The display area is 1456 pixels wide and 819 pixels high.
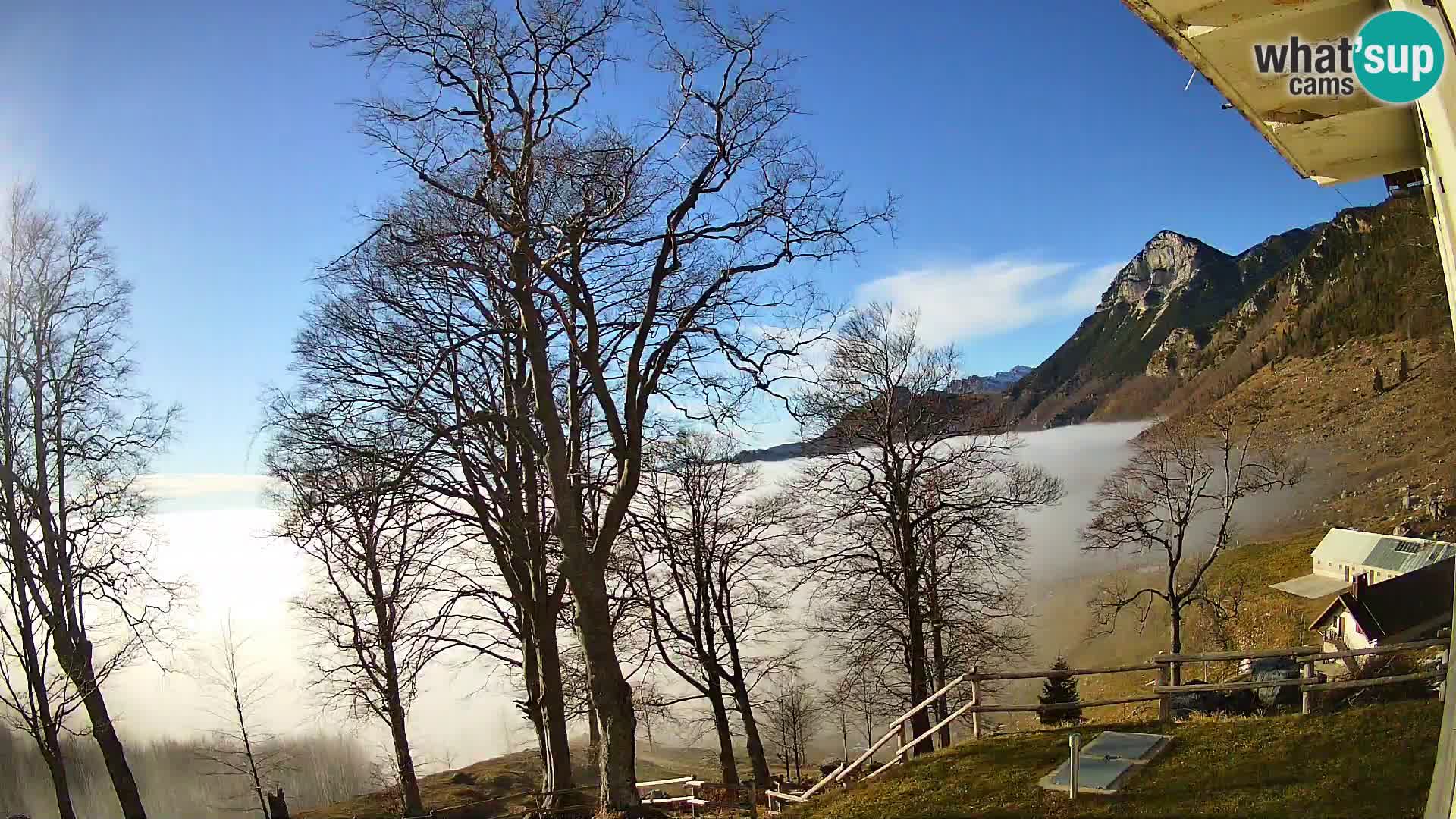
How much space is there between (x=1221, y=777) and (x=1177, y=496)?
16.1m

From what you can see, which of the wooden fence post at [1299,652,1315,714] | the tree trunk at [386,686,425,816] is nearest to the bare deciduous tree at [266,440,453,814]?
the tree trunk at [386,686,425,816]

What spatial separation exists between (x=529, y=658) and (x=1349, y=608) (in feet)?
65.2

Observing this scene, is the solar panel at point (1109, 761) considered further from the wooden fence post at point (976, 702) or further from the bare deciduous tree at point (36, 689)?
the bare deciduous tree at point (36, 689)

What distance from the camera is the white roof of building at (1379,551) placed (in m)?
21.8

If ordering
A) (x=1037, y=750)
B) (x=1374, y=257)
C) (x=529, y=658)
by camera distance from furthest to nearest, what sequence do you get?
1. (x=1374, y=257)
2. (x=529, y=658)
3. (x=1037, y=750)

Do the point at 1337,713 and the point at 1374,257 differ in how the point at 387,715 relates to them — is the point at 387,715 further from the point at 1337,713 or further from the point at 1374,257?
the point at 1374,257

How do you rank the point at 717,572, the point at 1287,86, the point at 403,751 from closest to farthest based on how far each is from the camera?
the point at 1287,86
the point at 403,751
the point at 717,572

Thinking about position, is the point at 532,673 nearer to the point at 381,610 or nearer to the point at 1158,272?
the point at 381,610

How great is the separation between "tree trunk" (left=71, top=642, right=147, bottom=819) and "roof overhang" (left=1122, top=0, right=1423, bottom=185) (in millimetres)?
17097

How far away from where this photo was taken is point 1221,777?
8.20m

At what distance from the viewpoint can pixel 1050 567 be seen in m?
38.7

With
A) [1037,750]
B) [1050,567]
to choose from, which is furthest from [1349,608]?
[1050,567]

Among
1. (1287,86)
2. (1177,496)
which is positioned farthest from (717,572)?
(1287,86)

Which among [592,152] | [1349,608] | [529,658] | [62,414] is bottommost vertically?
[1349,608]
